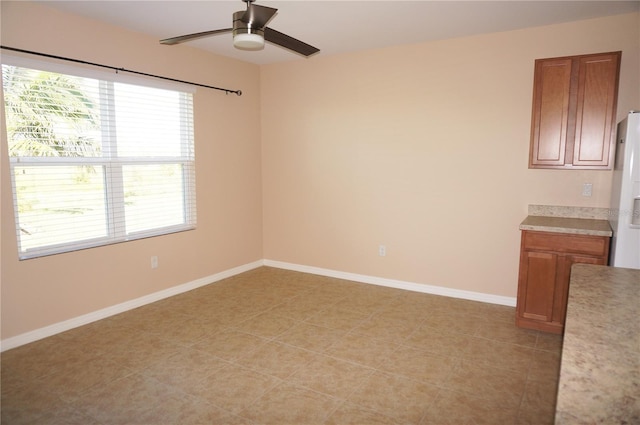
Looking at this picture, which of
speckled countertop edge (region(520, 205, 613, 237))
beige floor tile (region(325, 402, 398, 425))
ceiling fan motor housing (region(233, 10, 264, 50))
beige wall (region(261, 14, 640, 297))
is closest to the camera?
beige floor tile (region(325, 402, 398, 425))

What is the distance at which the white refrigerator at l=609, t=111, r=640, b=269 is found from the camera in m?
2.85

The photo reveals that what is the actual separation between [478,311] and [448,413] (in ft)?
5.74

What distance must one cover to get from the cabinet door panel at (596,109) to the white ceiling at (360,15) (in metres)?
0.44

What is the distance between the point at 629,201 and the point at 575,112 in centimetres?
86

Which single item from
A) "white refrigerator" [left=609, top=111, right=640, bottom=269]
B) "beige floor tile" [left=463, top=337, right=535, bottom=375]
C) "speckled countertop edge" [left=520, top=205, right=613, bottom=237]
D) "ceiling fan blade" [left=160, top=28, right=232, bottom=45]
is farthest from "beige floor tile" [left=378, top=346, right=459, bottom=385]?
"ceiling fan blade" [left=160, top=28, right=232, bottom=45]

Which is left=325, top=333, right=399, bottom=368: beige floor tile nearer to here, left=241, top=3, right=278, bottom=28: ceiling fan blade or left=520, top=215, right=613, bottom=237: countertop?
left=520, top=215, right=613, bottom=237: countertop

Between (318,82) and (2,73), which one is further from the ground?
(318,82)

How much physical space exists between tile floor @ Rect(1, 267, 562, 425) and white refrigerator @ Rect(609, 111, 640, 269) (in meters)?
0.84

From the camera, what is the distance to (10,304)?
124 inches

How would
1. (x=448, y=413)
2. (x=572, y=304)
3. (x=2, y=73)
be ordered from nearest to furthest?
1. (x=572, y=304)
2. (x=448, y=413)
3. (x=2, y=73)

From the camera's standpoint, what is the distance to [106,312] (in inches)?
149

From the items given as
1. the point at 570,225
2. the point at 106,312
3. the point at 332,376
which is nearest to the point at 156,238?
the point at 106,312

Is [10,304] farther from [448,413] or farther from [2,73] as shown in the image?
[448,413]

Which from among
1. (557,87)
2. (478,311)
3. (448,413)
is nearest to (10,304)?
(448,413)
